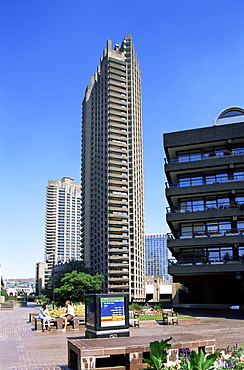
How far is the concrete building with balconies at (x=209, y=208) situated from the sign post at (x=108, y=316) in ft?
85.2

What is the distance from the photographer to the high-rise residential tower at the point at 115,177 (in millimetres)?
115938

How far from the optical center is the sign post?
37.0 ft

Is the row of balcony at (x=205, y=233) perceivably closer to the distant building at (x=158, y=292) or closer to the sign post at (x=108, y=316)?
the sign post at (x=108, y=316)

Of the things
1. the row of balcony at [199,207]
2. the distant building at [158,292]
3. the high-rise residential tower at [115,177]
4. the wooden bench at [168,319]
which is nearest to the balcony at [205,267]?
the row of balcony at [199,207]

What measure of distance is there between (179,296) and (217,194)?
1535 centimetres

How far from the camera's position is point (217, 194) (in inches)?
1543

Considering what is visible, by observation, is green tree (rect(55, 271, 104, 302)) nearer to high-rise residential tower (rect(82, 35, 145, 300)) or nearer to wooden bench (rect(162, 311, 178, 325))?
wooden bench (rect(162, 311, 178, 325))

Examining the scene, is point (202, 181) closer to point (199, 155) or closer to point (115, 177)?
point (199, 155)

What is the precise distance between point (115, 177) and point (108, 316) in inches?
4323

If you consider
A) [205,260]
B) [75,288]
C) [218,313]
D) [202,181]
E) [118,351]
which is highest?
[202,181]

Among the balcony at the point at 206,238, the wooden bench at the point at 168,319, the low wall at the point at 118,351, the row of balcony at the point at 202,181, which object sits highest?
the row of balcony at the point at 202,181

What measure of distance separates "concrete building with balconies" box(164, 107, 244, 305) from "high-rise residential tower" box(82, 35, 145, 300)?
243 feet

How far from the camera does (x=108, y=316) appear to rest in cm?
1148

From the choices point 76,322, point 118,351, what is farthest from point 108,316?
Result: point 76,322
